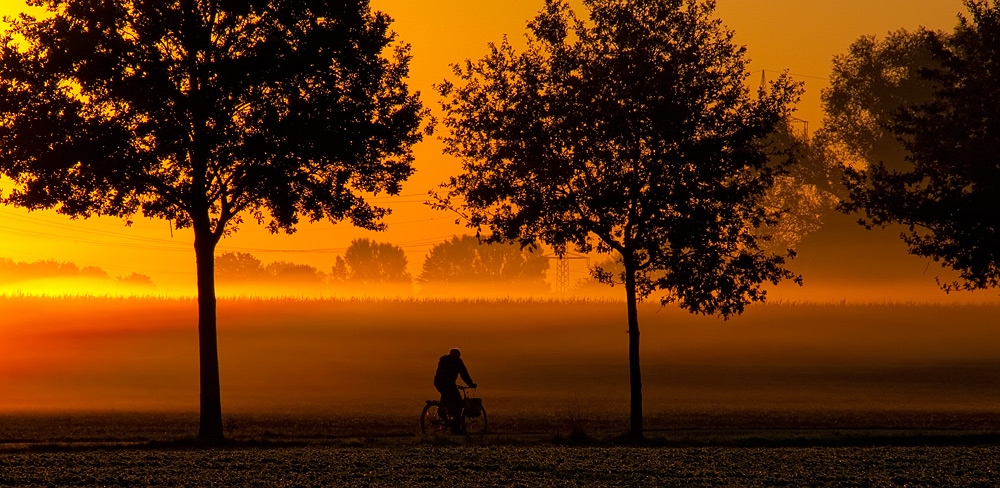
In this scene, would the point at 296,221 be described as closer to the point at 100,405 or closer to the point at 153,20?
the point at 153,20

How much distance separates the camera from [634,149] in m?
31.8

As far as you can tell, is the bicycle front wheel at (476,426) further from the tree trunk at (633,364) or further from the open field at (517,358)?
the open field at (517,358)

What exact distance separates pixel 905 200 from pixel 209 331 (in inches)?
860

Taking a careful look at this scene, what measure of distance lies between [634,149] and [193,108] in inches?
460

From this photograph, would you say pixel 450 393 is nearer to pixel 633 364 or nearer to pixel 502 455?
pixel 633 364

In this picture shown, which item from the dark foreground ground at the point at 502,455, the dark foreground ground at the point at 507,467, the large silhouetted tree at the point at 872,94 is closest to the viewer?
the dark foreground ground at the point at 507,467

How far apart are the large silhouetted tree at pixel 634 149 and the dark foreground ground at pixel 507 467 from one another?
817cm

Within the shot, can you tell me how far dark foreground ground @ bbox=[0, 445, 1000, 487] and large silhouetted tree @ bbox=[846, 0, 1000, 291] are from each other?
1155 centimetres

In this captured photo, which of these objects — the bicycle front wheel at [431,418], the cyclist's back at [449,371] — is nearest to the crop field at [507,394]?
the bicycle front wheel at [431,418]

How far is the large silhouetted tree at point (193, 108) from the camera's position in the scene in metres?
28.4

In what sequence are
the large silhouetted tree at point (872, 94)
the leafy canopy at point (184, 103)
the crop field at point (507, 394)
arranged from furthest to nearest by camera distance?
the large silhouetted tree at point (872, 94)
the leafy canopy at point (184, 103)
the crop field at point (507, 394)

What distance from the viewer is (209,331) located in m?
30.1

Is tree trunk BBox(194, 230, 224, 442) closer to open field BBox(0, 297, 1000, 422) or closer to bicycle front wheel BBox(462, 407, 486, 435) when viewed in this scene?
bicycle front wheel BBox(462, 407, 486, 435)

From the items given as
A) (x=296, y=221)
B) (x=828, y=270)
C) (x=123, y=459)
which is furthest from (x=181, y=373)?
(x=828, y=270)
